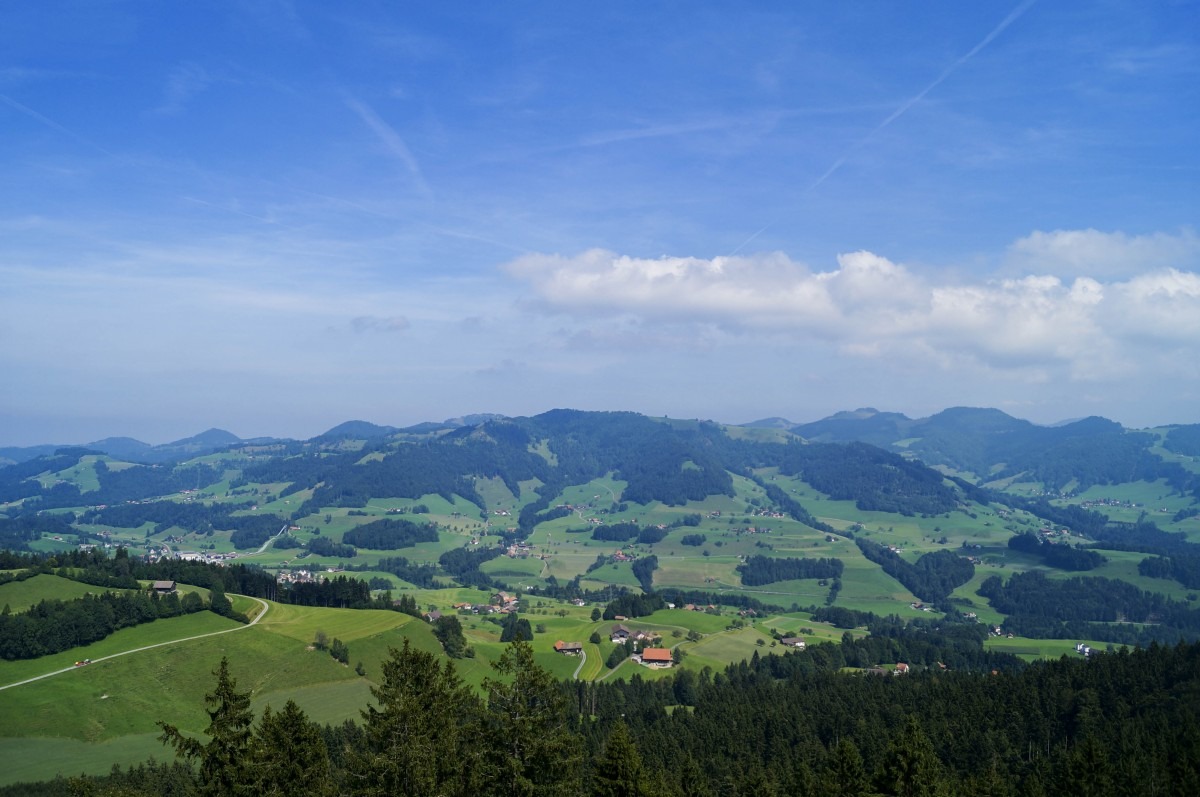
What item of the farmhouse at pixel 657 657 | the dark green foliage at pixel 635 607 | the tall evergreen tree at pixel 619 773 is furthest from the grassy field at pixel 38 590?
the tall evergreen tree at pixel 619 773

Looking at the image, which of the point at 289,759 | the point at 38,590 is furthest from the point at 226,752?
the point at 38,590

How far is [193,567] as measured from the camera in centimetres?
14388

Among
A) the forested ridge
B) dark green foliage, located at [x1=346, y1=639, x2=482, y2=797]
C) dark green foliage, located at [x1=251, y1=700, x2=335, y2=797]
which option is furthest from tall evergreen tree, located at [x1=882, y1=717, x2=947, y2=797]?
dark green foliage, located at [x1=251, y1=700, x2=335, y2=797]

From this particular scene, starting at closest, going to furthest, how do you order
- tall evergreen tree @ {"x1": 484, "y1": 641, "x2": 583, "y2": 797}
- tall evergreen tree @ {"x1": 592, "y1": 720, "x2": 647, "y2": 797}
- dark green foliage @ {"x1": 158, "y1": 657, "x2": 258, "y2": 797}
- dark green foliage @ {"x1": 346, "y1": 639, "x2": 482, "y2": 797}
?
dark green foliage @ {"x1": 346, "y1": 639, "x2": 482, "y2": 797} < dark green foliage @ {"x1": 158, "y1": 657, "x2": 258, "y2": 797} < tall evergreen tree @ {"x1": 484, "y1": 641, "x2": 583, "y2": 797} < tall evergreen tree @ {"x1": 592, "y1": 720, "x2": 647, "y2": 797}

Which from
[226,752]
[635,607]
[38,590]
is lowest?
[635,607]

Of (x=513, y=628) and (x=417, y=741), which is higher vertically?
(x=417, y=741)

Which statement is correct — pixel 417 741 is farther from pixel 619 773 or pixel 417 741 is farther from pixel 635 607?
pixel 635 607

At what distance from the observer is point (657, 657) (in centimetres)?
14225

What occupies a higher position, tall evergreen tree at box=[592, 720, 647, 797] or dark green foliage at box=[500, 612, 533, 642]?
tall evergreen tree at box=[592, 720, 647, 797]

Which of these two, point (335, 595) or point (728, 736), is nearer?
point (728, 736)


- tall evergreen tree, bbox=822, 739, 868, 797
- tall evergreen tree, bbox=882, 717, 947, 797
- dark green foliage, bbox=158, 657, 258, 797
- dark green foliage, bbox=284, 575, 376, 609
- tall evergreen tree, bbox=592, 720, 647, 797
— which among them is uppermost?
dark green foliage, bbox=158, 657, 258, 797

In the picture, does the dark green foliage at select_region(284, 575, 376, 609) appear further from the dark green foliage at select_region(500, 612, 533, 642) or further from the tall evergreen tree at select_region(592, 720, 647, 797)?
the tall evergreen tree at select_region(592, 720, 647, 797)

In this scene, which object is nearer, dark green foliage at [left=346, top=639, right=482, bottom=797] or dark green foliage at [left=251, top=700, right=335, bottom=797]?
dark green foliage at [left=346, top=639, right=482, bottom=797]

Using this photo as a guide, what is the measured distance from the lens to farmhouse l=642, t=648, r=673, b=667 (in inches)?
5538
